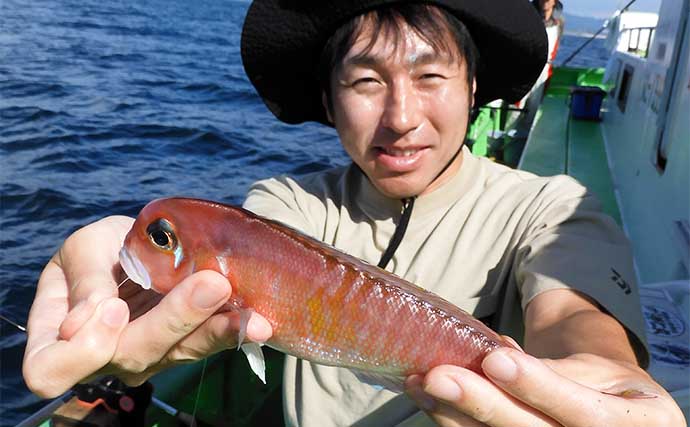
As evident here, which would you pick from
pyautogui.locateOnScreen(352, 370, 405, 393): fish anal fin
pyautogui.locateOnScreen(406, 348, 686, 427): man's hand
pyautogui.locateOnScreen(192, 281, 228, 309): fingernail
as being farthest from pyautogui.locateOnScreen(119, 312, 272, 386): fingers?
pyautogui.locateOnScreen(406, 348, 686, 427): man's hand

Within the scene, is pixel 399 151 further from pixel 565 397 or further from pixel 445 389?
pixel 565 397

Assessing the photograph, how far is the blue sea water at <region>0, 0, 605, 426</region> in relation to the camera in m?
7.25

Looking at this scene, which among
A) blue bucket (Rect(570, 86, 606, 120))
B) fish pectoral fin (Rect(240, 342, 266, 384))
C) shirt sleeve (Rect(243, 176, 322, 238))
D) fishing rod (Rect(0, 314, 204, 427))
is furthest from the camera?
blue bucket (Rect(570, 86, 606, 120))

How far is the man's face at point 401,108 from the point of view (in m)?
2.16

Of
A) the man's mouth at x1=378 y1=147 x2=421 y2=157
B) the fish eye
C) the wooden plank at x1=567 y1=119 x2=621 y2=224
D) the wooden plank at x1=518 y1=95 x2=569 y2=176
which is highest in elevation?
the man's mouth at x1=378 y1=147 x2=421 y2=157

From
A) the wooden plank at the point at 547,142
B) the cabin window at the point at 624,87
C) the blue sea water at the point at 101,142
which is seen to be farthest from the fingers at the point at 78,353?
the cabin window at the point at 624,87

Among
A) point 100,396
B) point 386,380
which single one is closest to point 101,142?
point 100,396

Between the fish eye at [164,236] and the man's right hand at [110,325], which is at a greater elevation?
the fish eye at [164,236]

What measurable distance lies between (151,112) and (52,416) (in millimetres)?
11969

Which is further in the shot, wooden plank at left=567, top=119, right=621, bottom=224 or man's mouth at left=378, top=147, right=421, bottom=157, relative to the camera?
wooden plank at left=567, top=119, right=621, bottom=224

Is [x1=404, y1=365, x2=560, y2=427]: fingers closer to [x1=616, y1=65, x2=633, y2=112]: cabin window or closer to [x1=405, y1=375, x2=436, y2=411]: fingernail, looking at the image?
[x1=405, y1=375, x2=436, y2=411]: fingernail

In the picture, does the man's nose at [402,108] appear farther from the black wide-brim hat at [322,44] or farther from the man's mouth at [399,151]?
the black wide-brim hat at [322,44]

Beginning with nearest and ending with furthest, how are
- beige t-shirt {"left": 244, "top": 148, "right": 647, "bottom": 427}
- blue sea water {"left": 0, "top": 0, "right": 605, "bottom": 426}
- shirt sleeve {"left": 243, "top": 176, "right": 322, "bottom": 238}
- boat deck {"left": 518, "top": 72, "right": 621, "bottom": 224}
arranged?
beige t-shirt {"left": 244, "top": 148, "right": 647, "bottom": 427}
shirt sleeve {"left": 243, "top": 176, "right": 322, "bottom": 238}
boat deck {"left": 518, "top": 72, "right": 621, "bottom": 224}
blue sea water {"left": 0, "top": 0, "right": 605, "bottom": 426}

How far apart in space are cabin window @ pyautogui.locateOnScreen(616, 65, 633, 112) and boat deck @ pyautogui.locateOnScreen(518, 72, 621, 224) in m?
0.54
